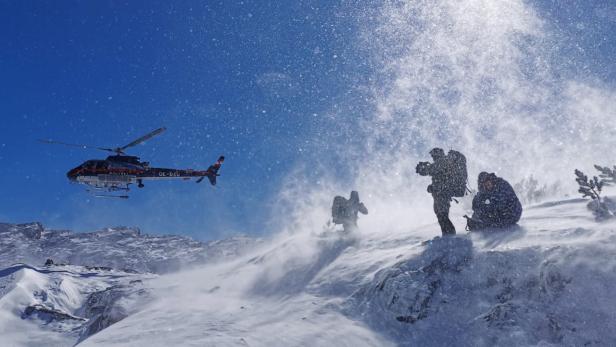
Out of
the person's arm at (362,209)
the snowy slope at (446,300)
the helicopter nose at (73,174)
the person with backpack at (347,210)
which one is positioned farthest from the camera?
the helicopter nose at (73,174)

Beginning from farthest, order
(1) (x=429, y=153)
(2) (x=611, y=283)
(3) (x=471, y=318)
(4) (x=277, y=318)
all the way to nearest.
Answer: (1) (x=429, y=153), (4) (x=277, y=318), (3) (x=471, y=318), (2) (x=611, y=283)

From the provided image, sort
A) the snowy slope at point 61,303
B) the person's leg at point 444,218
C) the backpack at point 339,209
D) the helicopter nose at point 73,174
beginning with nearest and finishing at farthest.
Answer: the person's leg at point 444,218 → the backpack at point 339,209 → the snowy slope at point 61,303 → the helicopter nose at point 73,174

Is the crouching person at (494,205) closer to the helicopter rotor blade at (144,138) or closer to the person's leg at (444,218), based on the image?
the person's leg at (444,218)

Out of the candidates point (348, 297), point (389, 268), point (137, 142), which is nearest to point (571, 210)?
point (389, 268)

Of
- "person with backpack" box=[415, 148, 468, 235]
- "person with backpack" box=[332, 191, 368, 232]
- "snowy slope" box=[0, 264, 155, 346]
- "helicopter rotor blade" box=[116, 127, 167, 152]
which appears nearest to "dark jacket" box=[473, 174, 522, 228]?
"person with backpack" box=[415, 148, 468, 235]

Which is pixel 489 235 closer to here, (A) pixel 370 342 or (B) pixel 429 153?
(B) pixel 429 153

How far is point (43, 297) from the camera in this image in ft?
190

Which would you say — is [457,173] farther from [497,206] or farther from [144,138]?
[144,138]

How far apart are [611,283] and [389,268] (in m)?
6.85

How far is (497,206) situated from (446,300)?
5.24 meters

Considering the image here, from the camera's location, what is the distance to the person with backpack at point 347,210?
2608 cm

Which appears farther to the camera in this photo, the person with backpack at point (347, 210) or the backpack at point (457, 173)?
the person with backpack at point (347, 210)

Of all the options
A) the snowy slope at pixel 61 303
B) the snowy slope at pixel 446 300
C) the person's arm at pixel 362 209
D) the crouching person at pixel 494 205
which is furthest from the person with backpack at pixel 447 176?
the snowy slope at pixel 61 303

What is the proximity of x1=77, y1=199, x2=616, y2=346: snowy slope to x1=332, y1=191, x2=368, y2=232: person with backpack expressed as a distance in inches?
276
